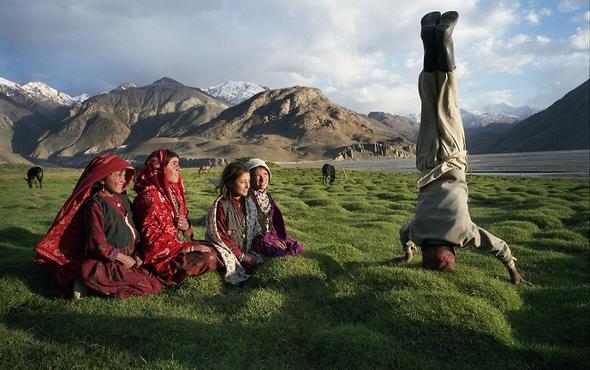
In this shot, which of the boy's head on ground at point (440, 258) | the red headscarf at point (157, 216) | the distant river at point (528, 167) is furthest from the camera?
the distant river at point (528, 167)

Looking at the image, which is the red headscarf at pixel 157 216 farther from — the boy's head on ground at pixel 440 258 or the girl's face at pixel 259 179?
the boy's head on ground at pixel 440 258

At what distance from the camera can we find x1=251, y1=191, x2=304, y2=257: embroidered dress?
23.6 feet

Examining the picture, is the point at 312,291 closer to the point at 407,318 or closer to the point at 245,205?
the point at 407,318

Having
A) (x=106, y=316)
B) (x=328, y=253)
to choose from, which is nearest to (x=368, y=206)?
(x=328, y=253)

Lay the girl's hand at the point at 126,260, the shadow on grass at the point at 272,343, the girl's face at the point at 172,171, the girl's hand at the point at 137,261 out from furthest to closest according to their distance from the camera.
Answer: the girl's face at the point at 172,171 < the girl's hand at the point at 137,261 < the girl's hand at the point at 126,260 < the shadow on grass at the point at 272,343

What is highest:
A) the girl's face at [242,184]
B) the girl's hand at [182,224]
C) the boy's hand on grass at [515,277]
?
the girl's face at [242,184]

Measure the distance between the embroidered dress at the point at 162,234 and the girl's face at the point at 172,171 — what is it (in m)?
0.08

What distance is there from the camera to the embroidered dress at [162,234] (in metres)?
6.08

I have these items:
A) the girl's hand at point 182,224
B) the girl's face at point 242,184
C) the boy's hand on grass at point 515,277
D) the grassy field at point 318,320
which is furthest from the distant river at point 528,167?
the girl's hand at point 182,224

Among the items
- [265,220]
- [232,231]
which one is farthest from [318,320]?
[265,220]

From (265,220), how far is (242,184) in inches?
38.7

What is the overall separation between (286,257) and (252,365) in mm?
2817

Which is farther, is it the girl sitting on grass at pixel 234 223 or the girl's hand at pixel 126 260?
the girl sitting on grass at pixel 234 223

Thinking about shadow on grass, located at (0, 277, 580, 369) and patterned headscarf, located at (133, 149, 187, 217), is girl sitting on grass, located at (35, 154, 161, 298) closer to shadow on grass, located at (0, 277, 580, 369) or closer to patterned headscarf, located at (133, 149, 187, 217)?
patterned headscarf, located at (133, 149, 187, 217)
